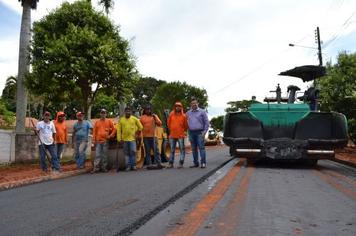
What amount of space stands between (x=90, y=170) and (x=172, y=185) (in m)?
4.78

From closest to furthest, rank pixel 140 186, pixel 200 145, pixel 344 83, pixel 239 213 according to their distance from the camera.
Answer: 1. pixel 239 213
2. pixel 140 186
3. pixel 200 145
4. pixel 344 83

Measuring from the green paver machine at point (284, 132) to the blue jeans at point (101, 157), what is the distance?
3.33 metres

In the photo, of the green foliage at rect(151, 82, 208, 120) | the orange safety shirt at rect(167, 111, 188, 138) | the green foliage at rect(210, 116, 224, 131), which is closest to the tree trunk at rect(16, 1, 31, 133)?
the orange safety shirt at rect(167, 111, 188, 138)

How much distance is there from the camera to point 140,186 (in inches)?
358

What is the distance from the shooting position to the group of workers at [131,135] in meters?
12.9

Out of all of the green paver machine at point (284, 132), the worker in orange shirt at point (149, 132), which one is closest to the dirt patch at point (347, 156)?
the green paver machine at point (284, 132)

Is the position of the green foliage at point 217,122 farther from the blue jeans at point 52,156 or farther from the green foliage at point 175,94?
the blue jeans at point 52,156

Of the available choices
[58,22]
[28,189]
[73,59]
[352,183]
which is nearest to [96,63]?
[73,59]

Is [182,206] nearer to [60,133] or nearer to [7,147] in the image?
[60,133]

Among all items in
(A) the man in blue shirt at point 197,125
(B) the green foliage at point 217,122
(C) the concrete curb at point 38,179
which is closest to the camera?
(C) the concrete curb at point 38,179

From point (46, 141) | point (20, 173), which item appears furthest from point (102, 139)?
point (20, 173)

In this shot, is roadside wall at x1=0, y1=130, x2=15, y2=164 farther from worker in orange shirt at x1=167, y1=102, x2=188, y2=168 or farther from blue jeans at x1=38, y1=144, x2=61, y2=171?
worker in orange shirt at x1=167, y1=102, x2=188, y2=168

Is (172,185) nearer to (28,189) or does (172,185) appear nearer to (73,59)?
(28,189)

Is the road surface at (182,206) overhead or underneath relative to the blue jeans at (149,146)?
underneath
